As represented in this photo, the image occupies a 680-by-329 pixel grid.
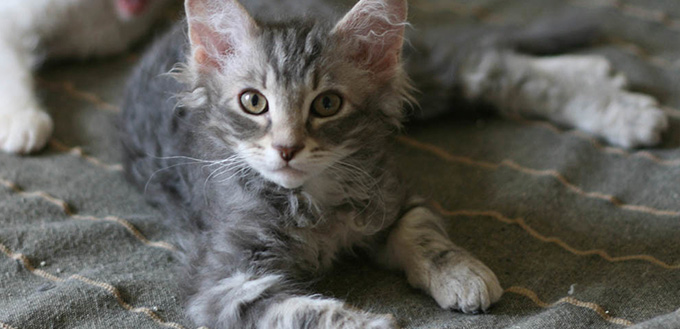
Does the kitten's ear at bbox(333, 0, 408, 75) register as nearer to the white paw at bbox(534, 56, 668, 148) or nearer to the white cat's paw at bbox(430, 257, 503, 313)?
the white cat's paw at bbox(430, 257, 503, 313)

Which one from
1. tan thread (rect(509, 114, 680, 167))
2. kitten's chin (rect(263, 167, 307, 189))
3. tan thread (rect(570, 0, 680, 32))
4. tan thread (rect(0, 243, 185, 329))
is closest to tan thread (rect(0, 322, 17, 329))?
tan thread (rect(0, 243, 185, 329))

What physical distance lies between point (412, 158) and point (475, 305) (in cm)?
74

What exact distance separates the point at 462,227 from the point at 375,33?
0.60 m

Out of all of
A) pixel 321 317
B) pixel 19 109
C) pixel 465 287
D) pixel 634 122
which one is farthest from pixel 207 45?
pixel 634 122

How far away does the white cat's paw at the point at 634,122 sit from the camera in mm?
2121

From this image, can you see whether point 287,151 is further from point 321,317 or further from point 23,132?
point 23,132

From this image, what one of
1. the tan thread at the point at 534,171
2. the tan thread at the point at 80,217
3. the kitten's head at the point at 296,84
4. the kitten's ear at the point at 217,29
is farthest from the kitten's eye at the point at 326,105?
the tan thread at the point at 534,171

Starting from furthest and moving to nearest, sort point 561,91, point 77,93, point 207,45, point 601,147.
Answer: point 77,93 → point 561,91 → point 601,147 → point 207,45

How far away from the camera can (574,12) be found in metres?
2.76

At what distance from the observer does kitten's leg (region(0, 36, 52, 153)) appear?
2092mm

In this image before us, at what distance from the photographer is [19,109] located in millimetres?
2191

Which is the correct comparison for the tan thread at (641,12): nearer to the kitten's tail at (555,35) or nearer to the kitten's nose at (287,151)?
the kitten's tail at (555,35)

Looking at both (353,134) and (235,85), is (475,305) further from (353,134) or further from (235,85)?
(235,85)

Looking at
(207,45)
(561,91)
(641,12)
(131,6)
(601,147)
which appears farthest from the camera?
(641,12)
